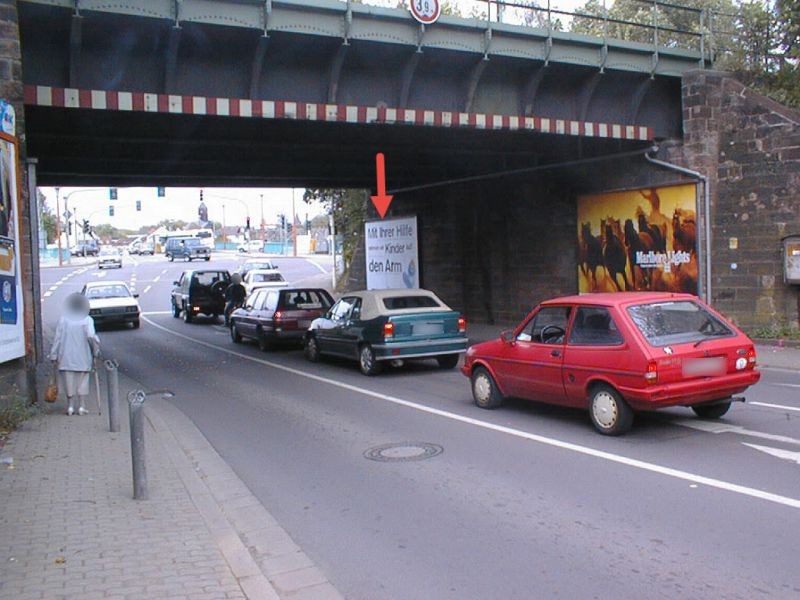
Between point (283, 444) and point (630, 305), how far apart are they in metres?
4.22

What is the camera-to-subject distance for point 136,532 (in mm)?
5938

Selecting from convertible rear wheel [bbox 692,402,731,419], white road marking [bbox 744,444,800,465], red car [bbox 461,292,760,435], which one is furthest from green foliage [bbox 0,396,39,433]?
white road marking [bbox 744,444,800,465]

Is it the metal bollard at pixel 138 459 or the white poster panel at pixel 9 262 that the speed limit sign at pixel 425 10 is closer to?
the white poster panel at pixel 9 262

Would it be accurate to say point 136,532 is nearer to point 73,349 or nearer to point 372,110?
point 73,349

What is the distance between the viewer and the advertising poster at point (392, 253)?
2867cm

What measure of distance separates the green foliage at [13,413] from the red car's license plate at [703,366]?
779cm

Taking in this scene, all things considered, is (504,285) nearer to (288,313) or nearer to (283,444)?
(288,313)

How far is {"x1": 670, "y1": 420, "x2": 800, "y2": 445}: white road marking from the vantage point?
854 centimetres

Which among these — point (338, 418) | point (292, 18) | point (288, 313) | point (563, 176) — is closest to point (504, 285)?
point (563, 176)

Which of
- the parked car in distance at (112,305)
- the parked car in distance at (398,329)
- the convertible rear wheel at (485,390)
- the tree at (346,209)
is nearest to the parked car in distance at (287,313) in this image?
the parked car in distance at (398,329)

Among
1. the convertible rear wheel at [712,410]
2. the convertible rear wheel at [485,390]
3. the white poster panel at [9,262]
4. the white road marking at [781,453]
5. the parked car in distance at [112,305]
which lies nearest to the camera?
the white road marking at [781,453]

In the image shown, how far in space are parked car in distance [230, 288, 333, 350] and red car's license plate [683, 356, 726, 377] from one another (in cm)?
1174

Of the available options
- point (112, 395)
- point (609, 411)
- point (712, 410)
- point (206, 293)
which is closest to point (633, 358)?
point (609, 411)

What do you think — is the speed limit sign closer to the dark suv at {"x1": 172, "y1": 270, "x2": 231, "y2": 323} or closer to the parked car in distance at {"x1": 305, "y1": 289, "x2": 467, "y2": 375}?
the parked car in distance at {"x1": 305, "y1": 289, "x2": 467, "y2": 375}
